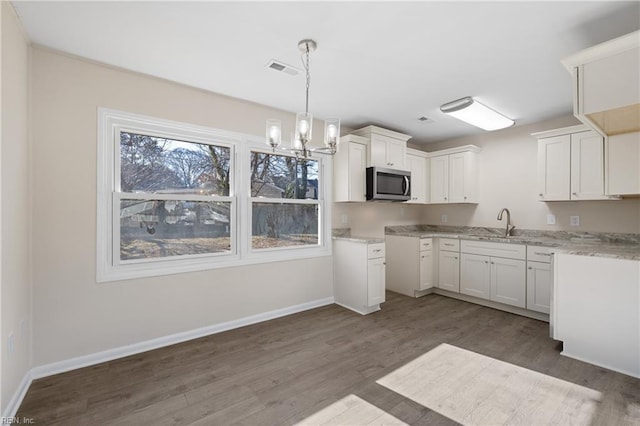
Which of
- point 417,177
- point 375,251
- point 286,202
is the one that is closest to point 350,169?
point 286,202

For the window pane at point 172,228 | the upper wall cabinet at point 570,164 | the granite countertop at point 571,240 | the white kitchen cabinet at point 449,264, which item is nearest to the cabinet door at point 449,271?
the white kitchen cabinet at point 449,264

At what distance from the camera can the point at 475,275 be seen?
4.06 m

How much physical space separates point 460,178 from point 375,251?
6.68 feet

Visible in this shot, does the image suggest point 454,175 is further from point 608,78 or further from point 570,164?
point 608,78

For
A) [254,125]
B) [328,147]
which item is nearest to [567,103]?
[328,147]

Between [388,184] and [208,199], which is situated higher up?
[388,184]

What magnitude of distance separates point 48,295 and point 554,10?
4.09 m

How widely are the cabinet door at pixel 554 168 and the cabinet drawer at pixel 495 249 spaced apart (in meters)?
0.75

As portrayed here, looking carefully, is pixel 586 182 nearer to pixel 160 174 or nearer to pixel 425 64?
pixel 425 64

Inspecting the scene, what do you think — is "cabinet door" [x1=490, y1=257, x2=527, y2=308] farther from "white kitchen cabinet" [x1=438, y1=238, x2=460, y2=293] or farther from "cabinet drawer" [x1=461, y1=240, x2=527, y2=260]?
"white kitchen cabinet" [x1=438, y1=238, x2=460, y2=293]

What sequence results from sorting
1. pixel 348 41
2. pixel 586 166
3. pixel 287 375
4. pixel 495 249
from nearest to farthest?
pixel 348 41
pixel 287 375
pixel 586 166
pixel 495 249

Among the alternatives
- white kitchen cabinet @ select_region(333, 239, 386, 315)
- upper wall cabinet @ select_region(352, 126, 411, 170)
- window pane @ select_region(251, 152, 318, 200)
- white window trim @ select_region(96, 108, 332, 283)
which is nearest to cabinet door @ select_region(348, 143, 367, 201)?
upper wall cabinet @ select_region(352, 126, 411, 170)

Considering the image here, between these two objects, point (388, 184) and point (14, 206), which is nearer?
point (14, 206)

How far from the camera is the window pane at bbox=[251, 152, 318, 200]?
3520mm
